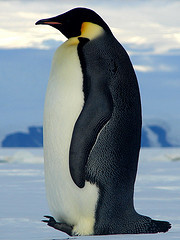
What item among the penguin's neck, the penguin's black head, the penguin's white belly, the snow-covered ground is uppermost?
the penguin's black head

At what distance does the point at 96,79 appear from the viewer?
351 cm

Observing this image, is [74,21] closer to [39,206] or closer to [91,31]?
[91,31]

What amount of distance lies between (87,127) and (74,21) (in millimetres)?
769

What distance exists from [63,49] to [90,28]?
23 cm

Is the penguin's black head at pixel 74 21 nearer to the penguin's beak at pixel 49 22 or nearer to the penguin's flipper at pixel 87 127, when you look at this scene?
the penguin's beak at pixel 49 22

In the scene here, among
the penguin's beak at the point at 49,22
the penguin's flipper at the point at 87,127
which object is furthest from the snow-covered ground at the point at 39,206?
the penguin's beak at the point at 49,22

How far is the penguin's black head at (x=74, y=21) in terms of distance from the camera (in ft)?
12.3

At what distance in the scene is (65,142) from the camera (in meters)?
3.57

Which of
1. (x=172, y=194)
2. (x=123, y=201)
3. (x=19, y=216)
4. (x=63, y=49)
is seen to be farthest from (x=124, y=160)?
(x=172, y=194)

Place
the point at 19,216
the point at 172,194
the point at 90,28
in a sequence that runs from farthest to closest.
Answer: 1. the point at 172,194
2. the point at 19,216
3. the point at 90,28

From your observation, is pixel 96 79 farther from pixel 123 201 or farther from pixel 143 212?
pixel 143 212

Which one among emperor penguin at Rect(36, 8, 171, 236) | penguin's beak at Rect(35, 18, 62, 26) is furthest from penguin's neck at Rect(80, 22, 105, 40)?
penguin's beak at Rect(35, 18, 62, 26)

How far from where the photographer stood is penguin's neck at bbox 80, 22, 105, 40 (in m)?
A: 3.67

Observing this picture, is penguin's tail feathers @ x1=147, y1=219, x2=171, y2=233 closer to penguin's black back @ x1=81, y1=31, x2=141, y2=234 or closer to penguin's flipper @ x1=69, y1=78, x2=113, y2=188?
penguin's black back @ x1=81, y1=31, x2=141, y2=234
